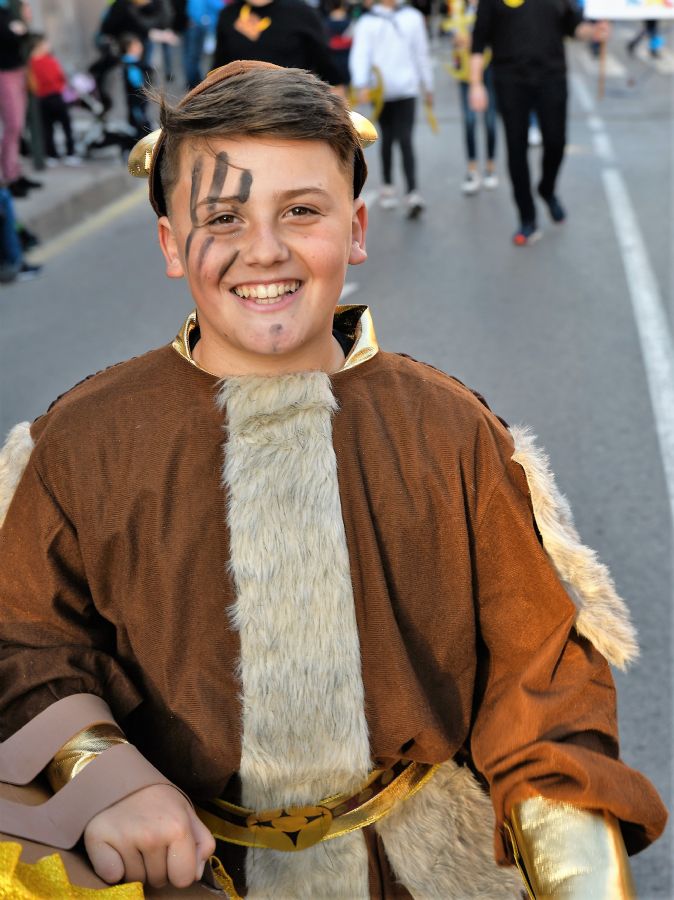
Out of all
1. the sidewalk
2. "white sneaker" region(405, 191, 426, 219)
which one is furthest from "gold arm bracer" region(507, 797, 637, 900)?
the sidewalk

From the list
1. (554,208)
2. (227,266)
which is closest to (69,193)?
(554,208)

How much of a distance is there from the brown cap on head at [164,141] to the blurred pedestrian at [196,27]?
1538 cm

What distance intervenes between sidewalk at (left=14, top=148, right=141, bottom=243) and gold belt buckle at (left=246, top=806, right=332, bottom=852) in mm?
8957

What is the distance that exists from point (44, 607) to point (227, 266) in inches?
23.7

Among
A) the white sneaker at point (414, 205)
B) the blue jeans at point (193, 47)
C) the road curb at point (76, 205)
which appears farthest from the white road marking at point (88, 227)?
the blue jeans at point (193, 47)

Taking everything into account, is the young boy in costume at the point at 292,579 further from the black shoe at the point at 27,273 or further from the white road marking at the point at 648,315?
the black shoe at the point at 27,273

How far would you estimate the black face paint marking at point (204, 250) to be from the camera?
6.35 feet

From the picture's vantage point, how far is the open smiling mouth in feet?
6.33

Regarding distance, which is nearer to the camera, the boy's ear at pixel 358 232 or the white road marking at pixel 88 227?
the boy's ear at pixel 358 232

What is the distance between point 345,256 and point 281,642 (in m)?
0.62

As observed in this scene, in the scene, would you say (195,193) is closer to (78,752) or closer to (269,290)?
(269,290)

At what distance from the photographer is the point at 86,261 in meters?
9.49

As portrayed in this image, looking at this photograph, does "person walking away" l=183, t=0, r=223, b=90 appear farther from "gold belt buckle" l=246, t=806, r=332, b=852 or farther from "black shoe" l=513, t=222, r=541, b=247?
"gold belt buckle" l=246, t=806, r=332, b=852

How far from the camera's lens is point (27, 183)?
1174cm
